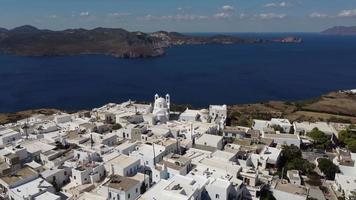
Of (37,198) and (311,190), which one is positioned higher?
(37,198)

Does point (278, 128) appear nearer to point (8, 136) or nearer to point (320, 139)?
point (320, 139)

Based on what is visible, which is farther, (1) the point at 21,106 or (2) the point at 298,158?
(1) the point at 21,106

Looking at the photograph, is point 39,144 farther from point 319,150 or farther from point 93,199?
point 319,150

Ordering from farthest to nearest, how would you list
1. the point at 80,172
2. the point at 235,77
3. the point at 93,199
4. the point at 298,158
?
1. the point at 235,77
2. the point at 298,158
3. the point at 80,172
4. the point at 93,199

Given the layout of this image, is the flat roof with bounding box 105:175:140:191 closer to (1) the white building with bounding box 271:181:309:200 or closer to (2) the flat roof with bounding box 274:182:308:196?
(1) the white building with bounding box 271:181:309:200

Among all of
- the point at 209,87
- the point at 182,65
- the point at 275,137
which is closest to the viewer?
the point at 275,137

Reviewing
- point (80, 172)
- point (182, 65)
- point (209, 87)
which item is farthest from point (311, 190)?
point (182, 65)
